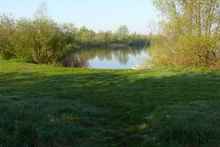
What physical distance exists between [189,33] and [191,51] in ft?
7.15

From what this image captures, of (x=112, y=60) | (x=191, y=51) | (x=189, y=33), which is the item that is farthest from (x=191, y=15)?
(x=112, y=60)

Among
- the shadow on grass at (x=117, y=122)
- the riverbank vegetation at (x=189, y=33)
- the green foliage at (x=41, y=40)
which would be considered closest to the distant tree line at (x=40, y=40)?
the green foliage at (x=41, y=40)

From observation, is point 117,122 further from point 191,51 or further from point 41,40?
point 41,40

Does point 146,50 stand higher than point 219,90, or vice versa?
point 146,50

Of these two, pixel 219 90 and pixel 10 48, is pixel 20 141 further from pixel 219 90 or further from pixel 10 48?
pixel 10 48

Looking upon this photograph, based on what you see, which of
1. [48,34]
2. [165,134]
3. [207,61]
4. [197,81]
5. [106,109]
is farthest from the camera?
[48,34]

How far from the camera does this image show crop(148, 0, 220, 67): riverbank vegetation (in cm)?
1836

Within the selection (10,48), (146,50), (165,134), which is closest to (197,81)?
(165,134)

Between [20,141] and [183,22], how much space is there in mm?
19037

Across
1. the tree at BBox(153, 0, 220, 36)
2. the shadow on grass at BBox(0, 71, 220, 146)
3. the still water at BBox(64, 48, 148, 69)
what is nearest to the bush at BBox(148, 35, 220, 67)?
the tree at BBox(153, 0, 220, 36)

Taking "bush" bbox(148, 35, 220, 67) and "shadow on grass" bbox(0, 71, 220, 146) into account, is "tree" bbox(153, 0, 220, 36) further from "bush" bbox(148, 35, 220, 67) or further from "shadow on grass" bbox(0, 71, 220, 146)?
"shadow on grass" bbox(0, 71, 220, 146)

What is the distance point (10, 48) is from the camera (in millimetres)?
30125

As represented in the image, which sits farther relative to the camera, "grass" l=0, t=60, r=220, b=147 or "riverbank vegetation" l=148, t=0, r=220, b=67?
"riverbank vegetation" l=148, t=0, r=220, b=67

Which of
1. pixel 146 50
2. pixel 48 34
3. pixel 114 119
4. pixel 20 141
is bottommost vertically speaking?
pixel 114 119
